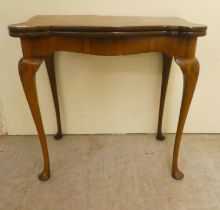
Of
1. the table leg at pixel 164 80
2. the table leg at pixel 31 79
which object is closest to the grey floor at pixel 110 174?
the table leg at pixel 164 80

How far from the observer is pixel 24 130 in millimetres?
1282

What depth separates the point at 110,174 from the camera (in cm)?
102

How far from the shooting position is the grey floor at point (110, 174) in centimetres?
88

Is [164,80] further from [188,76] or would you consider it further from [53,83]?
[53,83]

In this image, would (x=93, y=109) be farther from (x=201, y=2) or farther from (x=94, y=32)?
(x=201, y=2)

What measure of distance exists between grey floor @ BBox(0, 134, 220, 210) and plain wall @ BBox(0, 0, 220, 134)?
3.2 inches

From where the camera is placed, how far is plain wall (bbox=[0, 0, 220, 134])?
3.35 ft

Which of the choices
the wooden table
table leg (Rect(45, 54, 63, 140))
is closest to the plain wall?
table leg (Rect(45, 54, 63, 140))

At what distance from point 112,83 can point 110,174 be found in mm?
426

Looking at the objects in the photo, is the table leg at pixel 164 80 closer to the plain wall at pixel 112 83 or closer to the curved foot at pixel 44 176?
the plain wall at pixel 112 83

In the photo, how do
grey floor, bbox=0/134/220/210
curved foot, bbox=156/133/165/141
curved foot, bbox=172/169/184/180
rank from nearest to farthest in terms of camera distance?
grey floor, bbox=0/134/220/210 → curved foot, bbox=172/169/184/180 → curved foot, bbox=156/133/165/141

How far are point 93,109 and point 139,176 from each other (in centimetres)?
41

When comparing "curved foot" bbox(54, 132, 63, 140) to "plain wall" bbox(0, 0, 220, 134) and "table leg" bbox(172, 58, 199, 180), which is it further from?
"table leg" bbox(172, 58, 199, 180)

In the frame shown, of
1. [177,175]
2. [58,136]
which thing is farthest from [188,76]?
[58,136]
